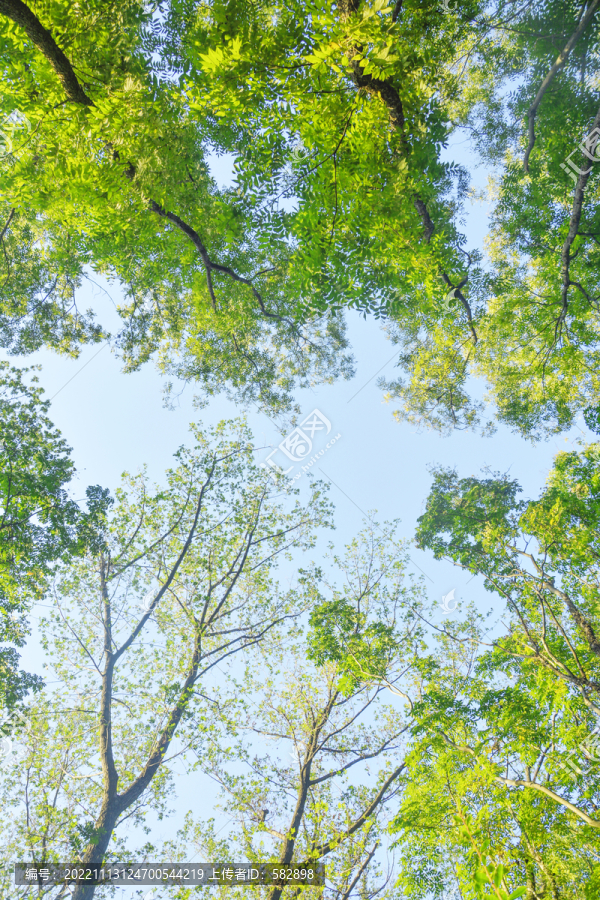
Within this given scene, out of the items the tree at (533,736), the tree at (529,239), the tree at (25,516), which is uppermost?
the tree at (529,239)

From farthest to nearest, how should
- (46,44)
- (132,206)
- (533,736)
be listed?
1. (533,736)
2. (132,206)
3. (46,44)

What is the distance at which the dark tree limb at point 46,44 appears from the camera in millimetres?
2650

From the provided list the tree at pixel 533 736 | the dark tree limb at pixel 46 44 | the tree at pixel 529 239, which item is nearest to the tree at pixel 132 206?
the dark tree limb at pixel 46 44

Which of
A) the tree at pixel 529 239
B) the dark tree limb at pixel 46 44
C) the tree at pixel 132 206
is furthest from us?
the tree at pixel 529 239

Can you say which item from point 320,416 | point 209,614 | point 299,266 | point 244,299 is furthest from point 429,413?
point 209,614

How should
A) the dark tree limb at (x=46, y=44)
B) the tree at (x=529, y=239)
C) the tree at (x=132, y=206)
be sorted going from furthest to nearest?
the tree at (x=529, y=239) → the tree at (x=132, y=206) → the dark tree limb at (x=46, y=44)

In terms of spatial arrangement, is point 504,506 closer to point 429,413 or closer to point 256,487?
point 429,413

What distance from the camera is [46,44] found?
289 centimetres

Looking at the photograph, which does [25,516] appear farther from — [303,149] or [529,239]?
[529,239]

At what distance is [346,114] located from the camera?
3.11 m

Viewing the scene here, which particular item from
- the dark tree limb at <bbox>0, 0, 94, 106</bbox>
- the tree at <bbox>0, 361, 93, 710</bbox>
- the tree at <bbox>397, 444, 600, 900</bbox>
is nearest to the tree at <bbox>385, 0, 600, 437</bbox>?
the tree at <bbox>397, 444, 600, 900</bbox>

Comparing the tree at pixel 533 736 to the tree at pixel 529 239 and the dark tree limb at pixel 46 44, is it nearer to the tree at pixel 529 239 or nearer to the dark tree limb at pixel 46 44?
the tree at pixel 529 239

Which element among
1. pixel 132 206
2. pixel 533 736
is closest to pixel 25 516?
pixel 132 206

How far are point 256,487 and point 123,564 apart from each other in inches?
149
